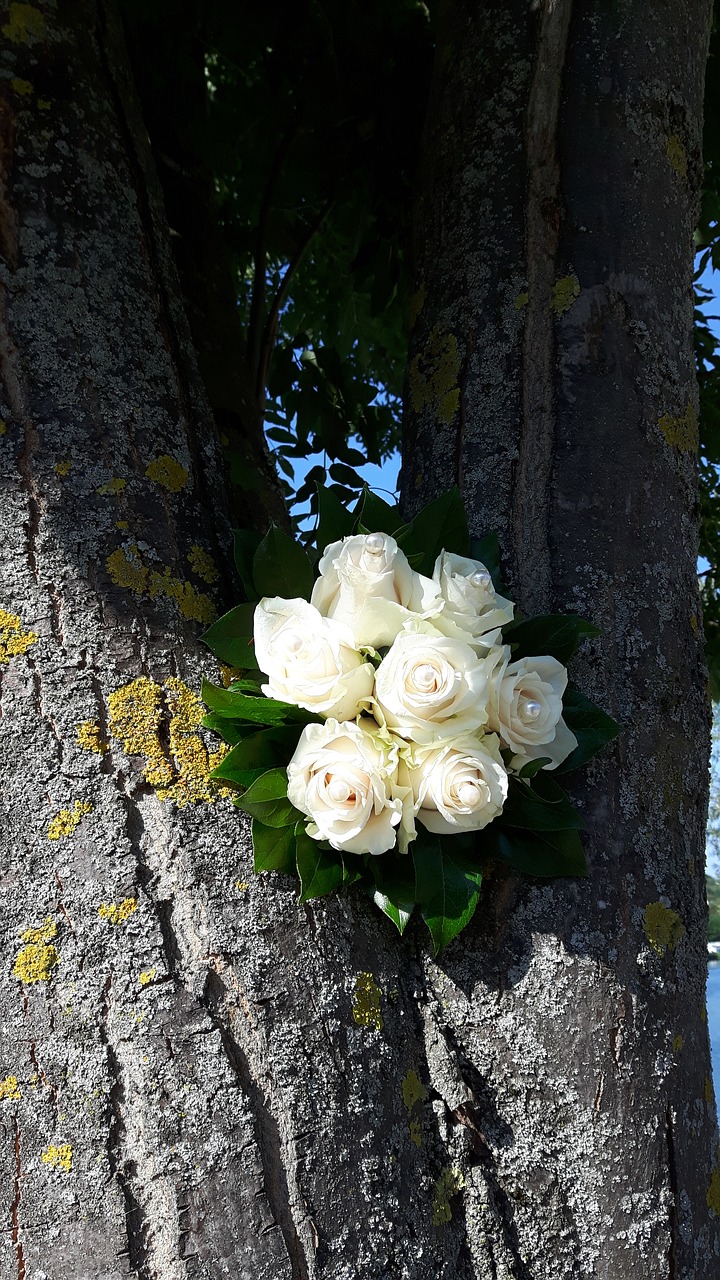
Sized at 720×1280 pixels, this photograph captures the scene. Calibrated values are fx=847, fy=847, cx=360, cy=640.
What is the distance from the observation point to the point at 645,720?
108 centimetres

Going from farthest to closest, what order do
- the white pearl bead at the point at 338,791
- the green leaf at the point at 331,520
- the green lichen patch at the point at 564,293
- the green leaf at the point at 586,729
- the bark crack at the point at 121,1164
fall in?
the green lichen patch at the point at 564,293 < the green leaf at the point at 331,520 < the green leaf at the point at 586,729 < the white pearl bead at the point at 338,791 < the bark crack at the point at 121,1164

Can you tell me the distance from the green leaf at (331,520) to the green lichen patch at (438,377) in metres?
0.24

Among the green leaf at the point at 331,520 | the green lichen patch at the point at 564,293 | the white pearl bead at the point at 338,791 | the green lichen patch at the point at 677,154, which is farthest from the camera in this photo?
the green lichen patch at the point at 677,154

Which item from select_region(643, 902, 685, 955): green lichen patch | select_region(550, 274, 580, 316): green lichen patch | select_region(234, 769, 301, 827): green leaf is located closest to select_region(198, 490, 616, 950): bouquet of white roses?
select_region(234, 769, 301, 827): green leaf

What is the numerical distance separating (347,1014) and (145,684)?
0.43 metres

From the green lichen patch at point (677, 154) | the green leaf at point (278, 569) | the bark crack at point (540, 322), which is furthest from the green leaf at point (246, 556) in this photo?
the green lichen patch at point (677, 154)

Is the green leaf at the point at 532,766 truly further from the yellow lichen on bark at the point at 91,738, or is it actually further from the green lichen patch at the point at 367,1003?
the yellow lichen on bark at the point at 91,738

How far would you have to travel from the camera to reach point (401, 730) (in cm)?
96

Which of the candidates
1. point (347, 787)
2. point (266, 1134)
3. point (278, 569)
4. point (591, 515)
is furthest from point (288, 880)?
point (591, 515)

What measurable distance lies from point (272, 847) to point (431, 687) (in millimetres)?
251

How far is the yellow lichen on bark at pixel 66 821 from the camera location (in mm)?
911

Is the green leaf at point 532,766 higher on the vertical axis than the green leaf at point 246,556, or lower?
lower

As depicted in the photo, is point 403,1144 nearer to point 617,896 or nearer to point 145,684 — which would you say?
point 617,896

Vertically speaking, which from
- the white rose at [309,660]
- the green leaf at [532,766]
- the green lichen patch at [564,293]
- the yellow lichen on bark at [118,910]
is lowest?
the yellow lichen on bark at [118,910]
